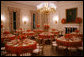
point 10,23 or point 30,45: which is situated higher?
point 10,23

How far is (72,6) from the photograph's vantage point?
7613 mm

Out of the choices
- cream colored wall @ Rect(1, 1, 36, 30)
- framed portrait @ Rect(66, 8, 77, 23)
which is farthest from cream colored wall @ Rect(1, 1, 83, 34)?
framed portrait @ Rect(66, 8, 77, 23)

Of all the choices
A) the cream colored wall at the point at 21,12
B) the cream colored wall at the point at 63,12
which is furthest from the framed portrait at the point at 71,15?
the cream colored wall at the point at 21,12

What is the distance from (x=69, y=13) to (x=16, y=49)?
700 cm

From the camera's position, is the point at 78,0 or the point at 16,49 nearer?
the point at 16,49

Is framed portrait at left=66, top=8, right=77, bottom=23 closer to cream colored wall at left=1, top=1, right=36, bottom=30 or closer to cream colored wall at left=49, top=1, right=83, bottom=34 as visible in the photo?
cream colored wall at left=49, top=1, right=83, bottom=34

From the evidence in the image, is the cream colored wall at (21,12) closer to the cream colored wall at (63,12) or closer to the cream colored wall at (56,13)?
the cream colored wall at (56,13)

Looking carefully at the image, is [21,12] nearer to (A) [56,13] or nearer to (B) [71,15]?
(A) [56,13]

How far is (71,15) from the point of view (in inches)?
305

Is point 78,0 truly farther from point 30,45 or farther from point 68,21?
point 30,45

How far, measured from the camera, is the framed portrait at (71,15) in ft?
24.7

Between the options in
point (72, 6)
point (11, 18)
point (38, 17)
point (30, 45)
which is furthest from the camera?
point (38, 17)

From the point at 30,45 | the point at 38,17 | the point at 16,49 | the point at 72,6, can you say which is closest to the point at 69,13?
the point at 72,6

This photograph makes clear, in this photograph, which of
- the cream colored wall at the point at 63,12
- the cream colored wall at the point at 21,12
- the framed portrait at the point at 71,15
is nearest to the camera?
the cream colored wall at the point at 63,12
